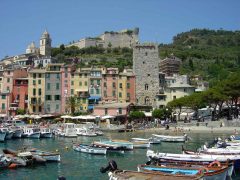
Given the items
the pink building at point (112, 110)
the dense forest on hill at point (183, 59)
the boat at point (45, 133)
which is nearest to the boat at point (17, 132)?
the boat at point (45, 133)

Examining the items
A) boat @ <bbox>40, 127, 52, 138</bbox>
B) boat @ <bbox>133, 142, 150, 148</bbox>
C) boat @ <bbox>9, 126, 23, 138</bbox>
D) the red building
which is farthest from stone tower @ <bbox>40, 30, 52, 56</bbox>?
boat @ <bbox>133, 142, 150, 148</bbox>

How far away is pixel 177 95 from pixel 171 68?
4221cm

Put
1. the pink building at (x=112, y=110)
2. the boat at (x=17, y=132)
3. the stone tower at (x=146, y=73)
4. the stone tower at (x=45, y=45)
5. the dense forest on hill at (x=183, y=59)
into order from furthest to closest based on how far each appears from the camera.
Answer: the stone tower at (x=45, y=45)
the dense forest on hill at (x=183, y=59)
the stone tower at (x=146, y=73)
the pink building at (x=112, y=110)
the boat at (x=17, y=132)

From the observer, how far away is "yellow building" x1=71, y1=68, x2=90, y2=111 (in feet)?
259

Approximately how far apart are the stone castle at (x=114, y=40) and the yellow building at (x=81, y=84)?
75.6 metres

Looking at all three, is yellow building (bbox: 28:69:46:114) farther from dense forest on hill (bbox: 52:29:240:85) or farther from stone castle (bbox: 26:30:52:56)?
stone castle (bbox: 26:30:52:56)

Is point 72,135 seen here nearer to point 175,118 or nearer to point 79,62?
point 175,118

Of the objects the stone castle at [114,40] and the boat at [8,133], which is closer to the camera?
the boat at [8,133]

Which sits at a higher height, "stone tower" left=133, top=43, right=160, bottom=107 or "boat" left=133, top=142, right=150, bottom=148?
"stone tower" left=133, top=43, right=160, bottom=107

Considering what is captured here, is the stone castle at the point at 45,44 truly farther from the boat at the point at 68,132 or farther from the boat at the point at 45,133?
the boat at the point at 45,133

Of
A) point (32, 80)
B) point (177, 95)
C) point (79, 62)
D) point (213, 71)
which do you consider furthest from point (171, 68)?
point (32, 80)

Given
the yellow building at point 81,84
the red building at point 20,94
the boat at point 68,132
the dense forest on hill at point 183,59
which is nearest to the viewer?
the boat at point 68,132

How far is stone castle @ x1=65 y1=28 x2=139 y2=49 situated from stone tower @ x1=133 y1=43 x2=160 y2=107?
73099mm

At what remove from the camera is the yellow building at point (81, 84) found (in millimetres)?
78938
